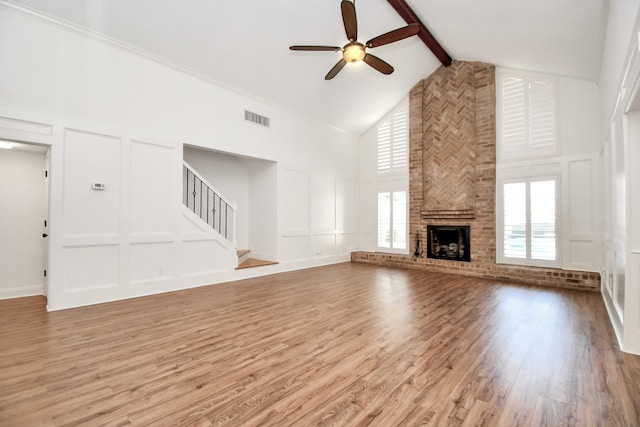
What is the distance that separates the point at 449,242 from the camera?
6996 millimetres

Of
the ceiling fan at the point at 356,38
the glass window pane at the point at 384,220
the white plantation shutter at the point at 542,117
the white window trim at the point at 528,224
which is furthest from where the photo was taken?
the glass window pane at the point at 384,220

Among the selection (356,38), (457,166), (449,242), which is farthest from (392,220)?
(356,38)

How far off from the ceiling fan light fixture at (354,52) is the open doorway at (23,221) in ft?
15.9

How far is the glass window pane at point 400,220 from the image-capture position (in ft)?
25.5

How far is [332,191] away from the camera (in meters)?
7.94

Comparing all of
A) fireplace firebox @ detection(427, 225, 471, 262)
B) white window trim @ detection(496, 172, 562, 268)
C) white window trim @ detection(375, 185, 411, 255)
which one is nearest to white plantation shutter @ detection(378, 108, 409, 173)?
white window trim @ detection(375, 185, 411, 255)

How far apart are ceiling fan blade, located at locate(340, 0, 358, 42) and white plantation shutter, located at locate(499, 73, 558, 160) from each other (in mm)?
4563

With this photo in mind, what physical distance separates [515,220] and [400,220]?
2666mm

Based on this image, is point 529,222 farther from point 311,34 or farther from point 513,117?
point 311,34

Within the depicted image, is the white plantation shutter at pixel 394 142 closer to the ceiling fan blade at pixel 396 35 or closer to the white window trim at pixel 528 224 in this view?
the white window trim at pixel 528 224

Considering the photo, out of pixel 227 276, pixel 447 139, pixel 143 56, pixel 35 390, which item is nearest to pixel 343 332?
pixel 35 390

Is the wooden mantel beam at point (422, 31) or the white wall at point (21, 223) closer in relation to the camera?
the white wall at point (21, 223)

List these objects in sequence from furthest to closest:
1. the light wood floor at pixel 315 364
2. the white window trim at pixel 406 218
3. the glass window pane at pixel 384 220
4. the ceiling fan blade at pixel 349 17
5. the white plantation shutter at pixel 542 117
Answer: the glass window pane at pixel 384 220
the white window trim at pixel 406 218
the white plantation shutter at pixel 542 117
the ceiling fan blade at pixel 349 17
the light wood floor at pixel 315 364

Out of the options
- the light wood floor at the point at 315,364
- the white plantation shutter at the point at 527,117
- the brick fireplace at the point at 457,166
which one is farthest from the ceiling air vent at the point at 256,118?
the white plantation shutter at the point at 527,117
